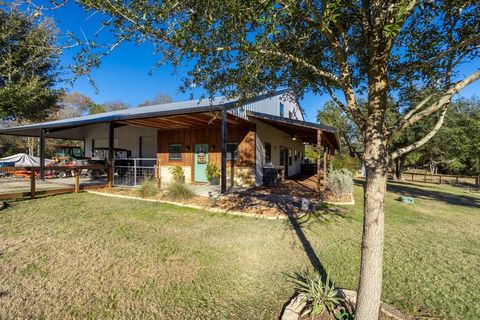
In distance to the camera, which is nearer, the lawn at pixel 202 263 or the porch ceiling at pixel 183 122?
the lawn at pixel 202 263

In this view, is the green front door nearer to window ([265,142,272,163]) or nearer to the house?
the house

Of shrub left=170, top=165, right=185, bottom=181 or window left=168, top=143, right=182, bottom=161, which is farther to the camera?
window left=168, top=143, right=182, bottom=161

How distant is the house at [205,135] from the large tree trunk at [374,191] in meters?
6.06

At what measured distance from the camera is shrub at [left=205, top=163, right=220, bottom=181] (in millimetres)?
11836

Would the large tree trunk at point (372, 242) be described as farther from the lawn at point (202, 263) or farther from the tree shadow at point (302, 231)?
the lawn at point (202, 263)

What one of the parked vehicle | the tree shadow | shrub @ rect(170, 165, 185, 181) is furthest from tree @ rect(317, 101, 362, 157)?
the tree shadow

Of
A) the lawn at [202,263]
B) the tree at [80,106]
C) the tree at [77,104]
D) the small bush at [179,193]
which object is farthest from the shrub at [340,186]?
the tree at [77,104]

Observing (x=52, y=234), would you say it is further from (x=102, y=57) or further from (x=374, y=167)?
(x=374, y=167)

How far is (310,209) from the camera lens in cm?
704

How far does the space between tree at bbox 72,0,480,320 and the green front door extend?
917 cm

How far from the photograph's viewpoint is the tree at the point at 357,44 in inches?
82.6

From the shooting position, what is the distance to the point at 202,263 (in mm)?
3639

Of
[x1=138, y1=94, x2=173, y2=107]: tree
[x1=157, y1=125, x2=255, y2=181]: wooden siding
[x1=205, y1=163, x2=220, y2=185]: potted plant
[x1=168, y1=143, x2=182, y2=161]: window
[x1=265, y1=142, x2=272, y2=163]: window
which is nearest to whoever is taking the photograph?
[x1=157, y1=125, x2=255, y2=181]: wooden siding

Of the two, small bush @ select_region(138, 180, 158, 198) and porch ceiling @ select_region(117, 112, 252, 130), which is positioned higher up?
porch ceiling @ select_region(117, 112, 252, 130)
